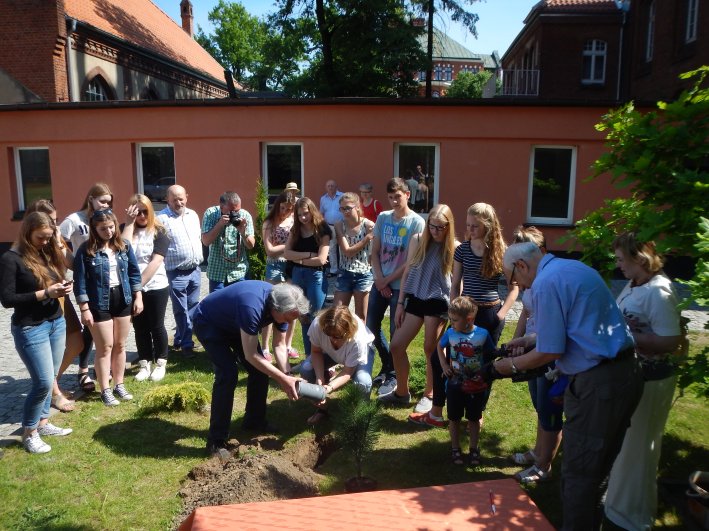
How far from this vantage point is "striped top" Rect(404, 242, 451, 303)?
5180 millimetres

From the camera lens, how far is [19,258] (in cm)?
458

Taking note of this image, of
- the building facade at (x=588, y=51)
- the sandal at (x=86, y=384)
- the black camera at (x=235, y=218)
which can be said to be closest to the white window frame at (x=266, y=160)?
the black camera at (x=235, y=218)

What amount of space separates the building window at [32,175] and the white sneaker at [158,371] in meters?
9.24

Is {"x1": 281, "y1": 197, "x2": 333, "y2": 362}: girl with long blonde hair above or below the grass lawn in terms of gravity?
above

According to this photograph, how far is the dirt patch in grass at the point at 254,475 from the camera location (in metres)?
3.88

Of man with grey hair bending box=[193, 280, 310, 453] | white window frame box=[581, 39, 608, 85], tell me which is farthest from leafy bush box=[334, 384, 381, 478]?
white window frame box=[581, 39, 608, 85]

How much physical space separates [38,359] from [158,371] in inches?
72.4

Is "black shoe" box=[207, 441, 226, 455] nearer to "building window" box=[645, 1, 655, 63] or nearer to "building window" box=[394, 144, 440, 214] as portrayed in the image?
"building window" box=[394, 144, 440, 214]

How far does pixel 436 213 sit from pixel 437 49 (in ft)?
87.0

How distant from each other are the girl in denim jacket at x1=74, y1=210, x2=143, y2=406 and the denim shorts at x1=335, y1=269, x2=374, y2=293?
2.02 meters

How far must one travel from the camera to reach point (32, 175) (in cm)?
1379

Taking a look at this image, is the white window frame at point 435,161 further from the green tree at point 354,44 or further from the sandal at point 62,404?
the green tree at point 354,44

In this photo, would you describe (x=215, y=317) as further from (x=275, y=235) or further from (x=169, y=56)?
(x=169, y=56)

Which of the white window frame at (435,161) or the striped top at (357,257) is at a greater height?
the white window frame at (435,161)
